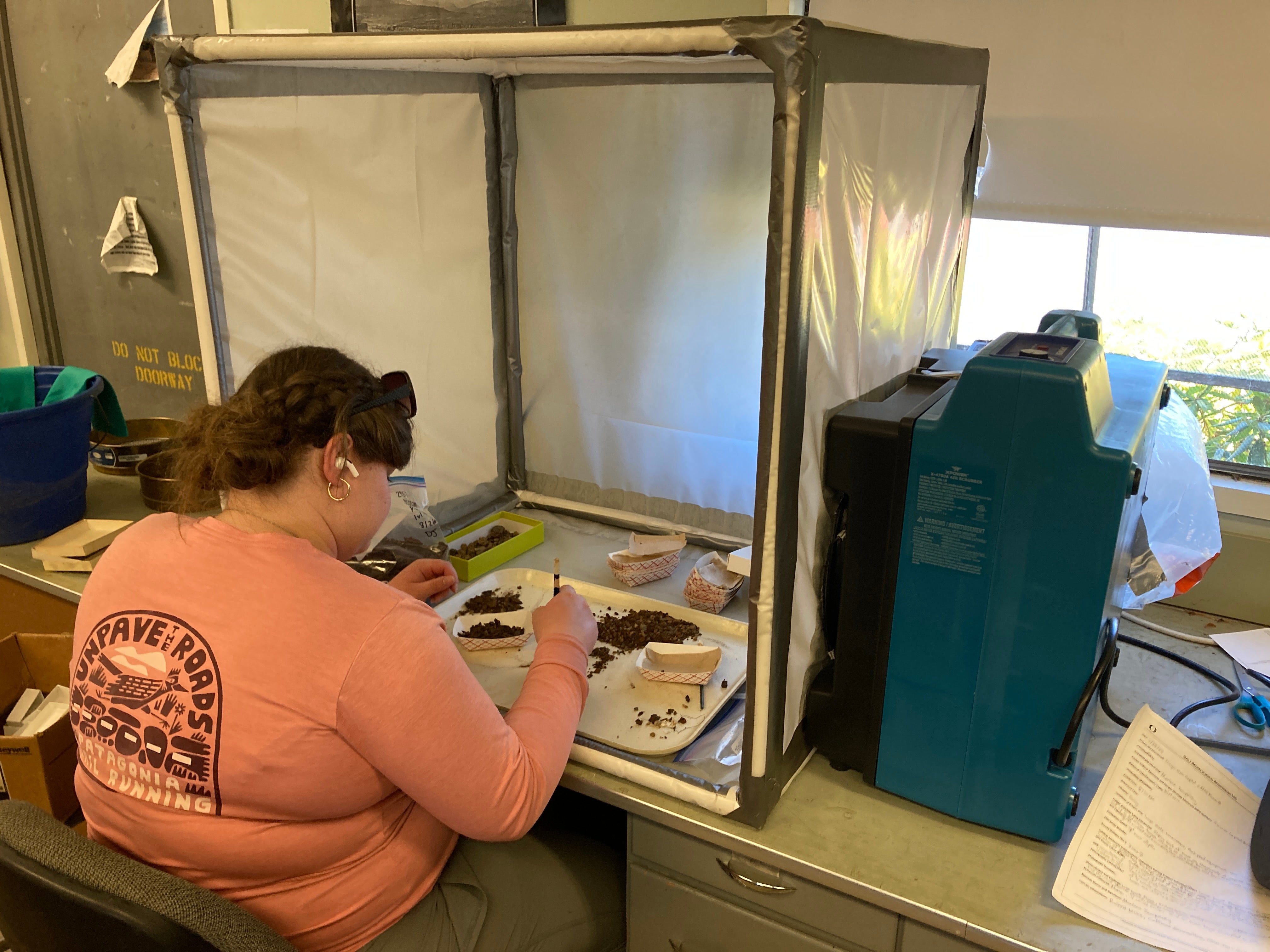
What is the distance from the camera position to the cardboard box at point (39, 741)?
5.16 ft

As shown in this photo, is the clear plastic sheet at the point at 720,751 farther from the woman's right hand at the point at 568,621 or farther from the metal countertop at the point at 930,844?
the woman's right hand at the point at 568,621

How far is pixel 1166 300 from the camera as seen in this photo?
2166mm

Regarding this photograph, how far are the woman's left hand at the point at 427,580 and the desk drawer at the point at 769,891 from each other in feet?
1.83

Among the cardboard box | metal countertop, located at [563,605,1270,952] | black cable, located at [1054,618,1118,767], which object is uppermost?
black cable, located at [1054,618,1118,767]

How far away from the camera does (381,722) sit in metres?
0.92

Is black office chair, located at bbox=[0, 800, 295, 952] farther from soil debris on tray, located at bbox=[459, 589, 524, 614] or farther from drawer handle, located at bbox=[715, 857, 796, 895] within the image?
soil debris on tray, located at bbox=[459, 589, 524, 614]

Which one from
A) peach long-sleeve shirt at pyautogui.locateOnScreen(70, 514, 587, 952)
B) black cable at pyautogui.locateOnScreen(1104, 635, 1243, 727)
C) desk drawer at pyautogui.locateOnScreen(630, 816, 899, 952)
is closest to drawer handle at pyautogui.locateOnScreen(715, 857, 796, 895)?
desk drawer at pyautogui.locateOnScreen(630, 816, 899, 952)

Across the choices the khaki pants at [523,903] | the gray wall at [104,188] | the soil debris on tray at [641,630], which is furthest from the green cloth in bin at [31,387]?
the khaki pants at [523,903]

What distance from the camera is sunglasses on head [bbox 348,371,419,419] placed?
1043 mm

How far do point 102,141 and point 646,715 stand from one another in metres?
2.02

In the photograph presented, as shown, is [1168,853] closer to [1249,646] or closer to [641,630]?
[1249,646]

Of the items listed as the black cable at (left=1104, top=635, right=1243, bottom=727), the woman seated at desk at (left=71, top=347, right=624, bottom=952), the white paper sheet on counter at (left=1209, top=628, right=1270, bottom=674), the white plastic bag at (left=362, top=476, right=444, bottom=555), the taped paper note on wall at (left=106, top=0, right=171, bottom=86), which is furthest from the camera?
the taped paper note on wall at (left=106, top=0, right=171, bottom=86)

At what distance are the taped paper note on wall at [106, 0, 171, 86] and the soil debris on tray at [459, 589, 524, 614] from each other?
4.87 ft

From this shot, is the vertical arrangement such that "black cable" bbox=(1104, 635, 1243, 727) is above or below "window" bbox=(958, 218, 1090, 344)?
below
